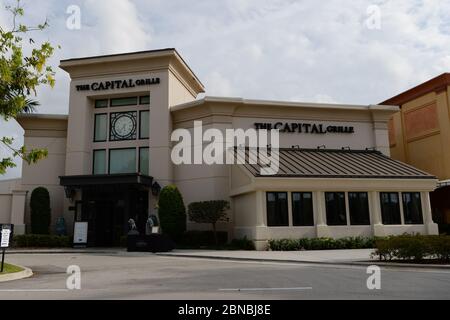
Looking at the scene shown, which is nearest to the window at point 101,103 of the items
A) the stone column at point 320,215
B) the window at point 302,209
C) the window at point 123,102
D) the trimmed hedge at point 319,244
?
the window at point 123,102

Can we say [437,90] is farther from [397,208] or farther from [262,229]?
[262,229]

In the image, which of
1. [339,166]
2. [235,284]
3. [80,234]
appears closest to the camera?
[235,284]

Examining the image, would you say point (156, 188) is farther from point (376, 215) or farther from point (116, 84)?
point (376, 215)

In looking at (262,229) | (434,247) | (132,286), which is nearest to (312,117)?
(262,229)

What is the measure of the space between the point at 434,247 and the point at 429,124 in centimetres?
2120

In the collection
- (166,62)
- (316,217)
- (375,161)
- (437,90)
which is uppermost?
(166,62)

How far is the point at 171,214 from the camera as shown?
26016 millimetres

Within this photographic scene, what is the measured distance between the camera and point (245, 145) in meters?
29.6

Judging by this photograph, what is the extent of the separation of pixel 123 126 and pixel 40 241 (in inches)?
396

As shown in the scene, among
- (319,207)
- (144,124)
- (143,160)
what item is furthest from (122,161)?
(319,207)

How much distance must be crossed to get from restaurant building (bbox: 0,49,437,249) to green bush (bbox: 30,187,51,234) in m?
1.08

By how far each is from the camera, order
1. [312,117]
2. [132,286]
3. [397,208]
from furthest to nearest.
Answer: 1. [312,117]
2. [397,208]
3. [132,286]

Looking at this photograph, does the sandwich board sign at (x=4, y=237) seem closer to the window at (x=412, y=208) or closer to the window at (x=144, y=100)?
the window at (x=144, y=100)

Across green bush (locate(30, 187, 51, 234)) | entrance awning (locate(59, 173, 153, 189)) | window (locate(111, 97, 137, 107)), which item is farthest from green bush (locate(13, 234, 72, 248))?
window (locate(111, 97, 137, 107))
